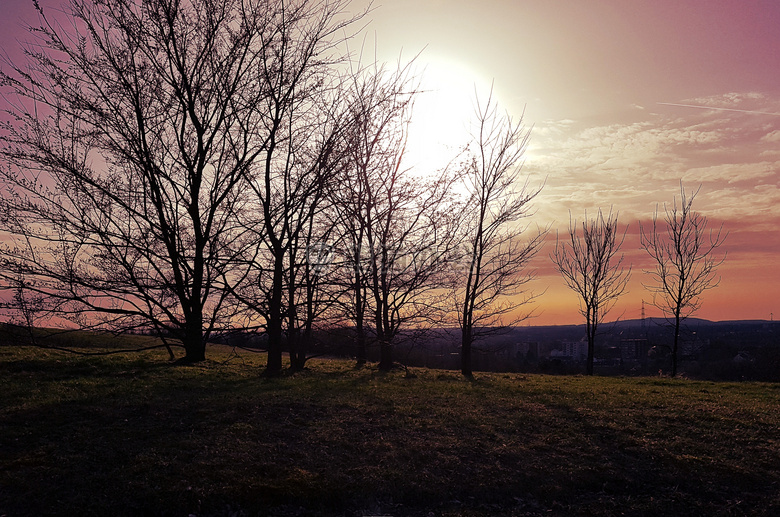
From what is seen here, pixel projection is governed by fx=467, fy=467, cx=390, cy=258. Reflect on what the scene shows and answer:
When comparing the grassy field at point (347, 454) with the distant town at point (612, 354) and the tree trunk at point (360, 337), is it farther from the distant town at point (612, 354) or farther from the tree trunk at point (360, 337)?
the distant town at point (612, 354)

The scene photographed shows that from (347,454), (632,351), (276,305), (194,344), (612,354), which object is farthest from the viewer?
(632,351)

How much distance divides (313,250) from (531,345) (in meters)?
58.2

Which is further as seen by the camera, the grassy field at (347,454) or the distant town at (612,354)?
the distant town at (612,354)

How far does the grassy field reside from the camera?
17.1ft

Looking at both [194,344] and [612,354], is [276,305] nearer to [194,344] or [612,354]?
[194,344]

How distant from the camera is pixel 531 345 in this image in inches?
2504

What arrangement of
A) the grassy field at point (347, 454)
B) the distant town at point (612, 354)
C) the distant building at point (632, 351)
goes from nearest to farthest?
the grassy field at point (347, 454) < the distant town at point (612, 354) < the distant building at point (632, 351)

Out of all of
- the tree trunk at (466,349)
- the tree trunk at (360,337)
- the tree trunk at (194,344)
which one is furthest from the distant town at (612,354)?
the tree trunk at (194,344)

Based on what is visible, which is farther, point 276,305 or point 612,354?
point 612,354

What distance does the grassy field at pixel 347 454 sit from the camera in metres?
5.21

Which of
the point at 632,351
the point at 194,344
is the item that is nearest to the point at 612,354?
the point at 632,351

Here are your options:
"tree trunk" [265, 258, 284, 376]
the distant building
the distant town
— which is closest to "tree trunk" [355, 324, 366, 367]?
the distant town

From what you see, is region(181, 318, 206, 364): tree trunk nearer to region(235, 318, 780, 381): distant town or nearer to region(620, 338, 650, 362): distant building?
region(235, 318, 780, 381): distant town

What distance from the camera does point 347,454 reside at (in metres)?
6.41
